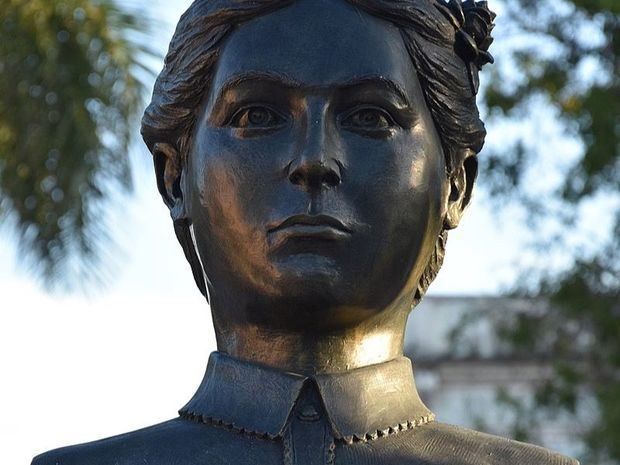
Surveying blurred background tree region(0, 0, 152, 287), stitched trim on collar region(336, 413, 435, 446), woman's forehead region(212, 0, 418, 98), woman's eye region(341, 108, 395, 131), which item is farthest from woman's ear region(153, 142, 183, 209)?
blurred background tree region(0, 0, 152, 287)

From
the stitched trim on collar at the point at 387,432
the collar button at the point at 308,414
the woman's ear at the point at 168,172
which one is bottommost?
the stitched trim on collar at the point at 387,432

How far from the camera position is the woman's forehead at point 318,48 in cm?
451

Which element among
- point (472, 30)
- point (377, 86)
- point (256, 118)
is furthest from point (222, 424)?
point (472, 30)

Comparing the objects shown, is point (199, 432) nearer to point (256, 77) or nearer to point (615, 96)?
point (256, 77)

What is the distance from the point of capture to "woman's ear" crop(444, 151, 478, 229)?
4844mm

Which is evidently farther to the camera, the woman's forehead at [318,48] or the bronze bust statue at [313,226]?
the woman's forehead at [318,48]

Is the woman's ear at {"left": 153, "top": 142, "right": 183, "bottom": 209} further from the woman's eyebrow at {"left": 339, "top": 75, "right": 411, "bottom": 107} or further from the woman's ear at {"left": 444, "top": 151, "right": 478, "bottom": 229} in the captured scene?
the woman's ear at {"left": 444, "top": 151, "right": 478, "bottom": 229}

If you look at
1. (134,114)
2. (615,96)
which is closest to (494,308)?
(615,96)

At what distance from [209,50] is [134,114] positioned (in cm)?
724

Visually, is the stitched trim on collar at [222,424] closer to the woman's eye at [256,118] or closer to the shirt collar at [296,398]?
the shirt collar at [296,398]

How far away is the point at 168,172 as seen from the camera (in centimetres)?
490

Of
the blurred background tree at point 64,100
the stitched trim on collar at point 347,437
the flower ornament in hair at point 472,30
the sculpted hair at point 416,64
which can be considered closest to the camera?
the stitched trim on collar at point 347,437

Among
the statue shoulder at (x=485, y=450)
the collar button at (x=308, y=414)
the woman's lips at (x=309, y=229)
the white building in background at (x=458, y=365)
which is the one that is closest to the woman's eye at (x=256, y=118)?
the woman's lips at (x=309, y=229)

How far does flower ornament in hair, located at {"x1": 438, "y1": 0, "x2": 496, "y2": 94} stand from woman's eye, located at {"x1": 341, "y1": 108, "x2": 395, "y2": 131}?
0.39 m
